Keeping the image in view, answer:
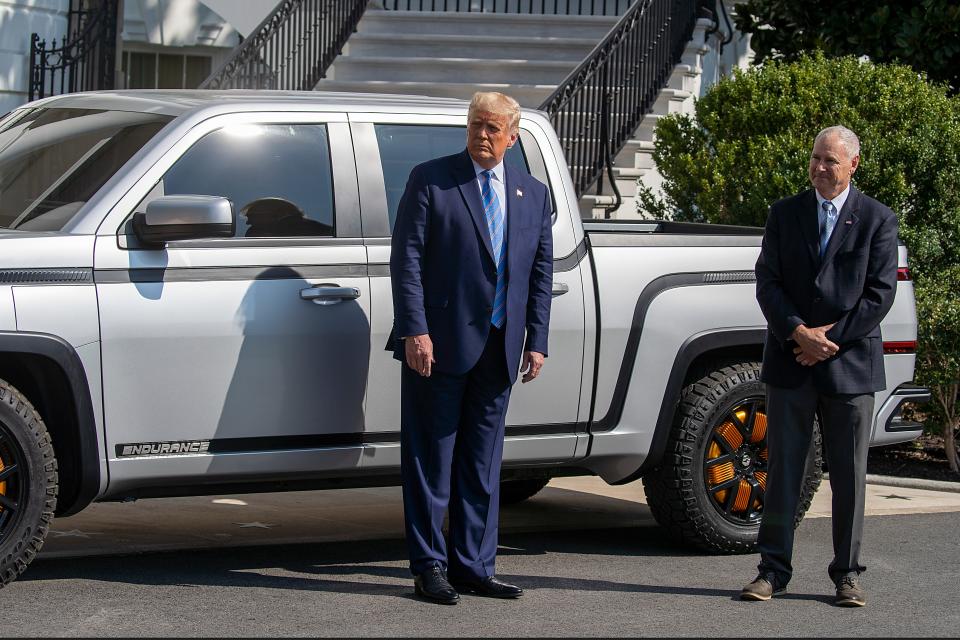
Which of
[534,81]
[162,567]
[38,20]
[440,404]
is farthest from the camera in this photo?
[534,81]

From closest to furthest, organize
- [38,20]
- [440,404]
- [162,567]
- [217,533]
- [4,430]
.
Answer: [4,430], [440,404], [162,567], [217,533], [38,20]

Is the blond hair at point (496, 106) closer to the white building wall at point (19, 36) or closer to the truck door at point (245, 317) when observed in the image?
the truck door at point (245, 317)

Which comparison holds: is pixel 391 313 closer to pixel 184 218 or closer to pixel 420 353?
pixel 420 353

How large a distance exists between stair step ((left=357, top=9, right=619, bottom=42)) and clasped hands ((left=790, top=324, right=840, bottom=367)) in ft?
34.4

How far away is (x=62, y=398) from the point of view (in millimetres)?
5930

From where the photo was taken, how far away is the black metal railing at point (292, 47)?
1392 cm

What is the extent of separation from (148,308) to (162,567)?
4.26 ft

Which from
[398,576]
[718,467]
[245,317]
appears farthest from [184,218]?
[718,467]


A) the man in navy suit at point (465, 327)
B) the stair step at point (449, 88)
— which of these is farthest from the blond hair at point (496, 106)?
the stair step at point (449, 88)

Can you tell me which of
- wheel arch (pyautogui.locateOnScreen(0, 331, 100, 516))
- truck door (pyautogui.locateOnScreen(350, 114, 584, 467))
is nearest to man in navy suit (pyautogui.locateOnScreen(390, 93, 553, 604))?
truck door (pyautogui.locateOnScreen(350, 114, 584, 467))

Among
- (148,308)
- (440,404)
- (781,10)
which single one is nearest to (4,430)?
(148,308)

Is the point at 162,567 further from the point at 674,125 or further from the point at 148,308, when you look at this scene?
the point at 674,125

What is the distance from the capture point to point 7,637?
17.8 feet

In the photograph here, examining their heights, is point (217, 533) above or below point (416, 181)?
below
